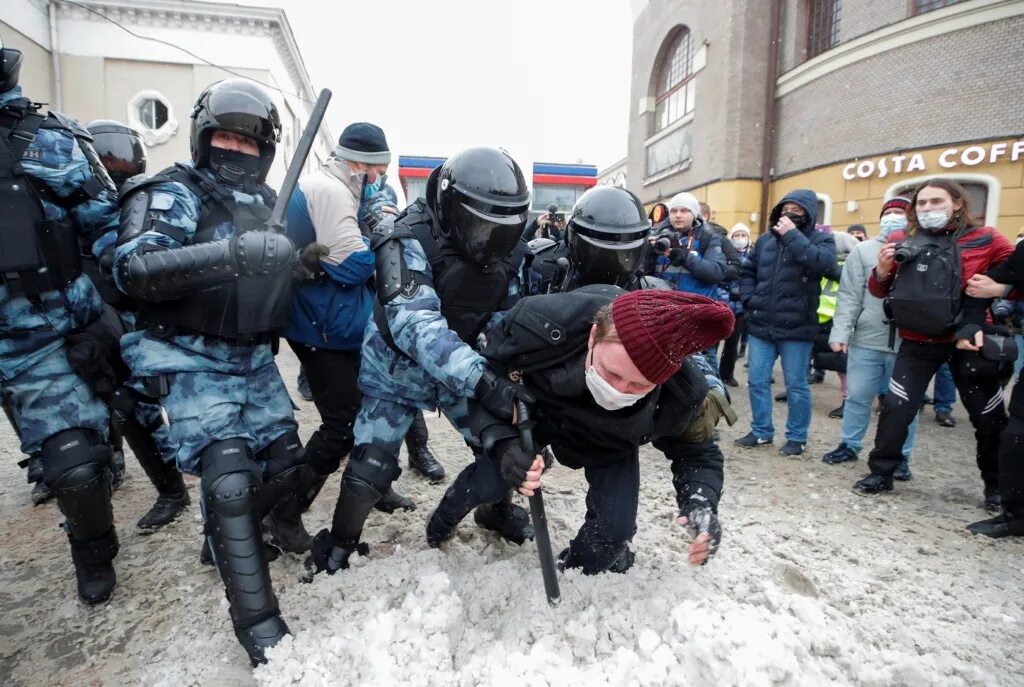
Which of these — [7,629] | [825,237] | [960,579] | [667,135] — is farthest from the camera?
[667,135]

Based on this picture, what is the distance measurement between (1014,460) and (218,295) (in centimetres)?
380

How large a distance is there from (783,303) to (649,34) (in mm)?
20029

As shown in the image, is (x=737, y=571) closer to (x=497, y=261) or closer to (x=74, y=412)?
(x=497, y=261)

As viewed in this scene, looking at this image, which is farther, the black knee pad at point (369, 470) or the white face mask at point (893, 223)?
the white face mask at point (893, 223)

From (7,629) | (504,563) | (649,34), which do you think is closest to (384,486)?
(504,563)

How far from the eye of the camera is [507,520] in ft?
9.10

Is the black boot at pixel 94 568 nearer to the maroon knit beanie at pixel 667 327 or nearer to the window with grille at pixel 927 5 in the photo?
the maroon knit beanie at pixel 667 327

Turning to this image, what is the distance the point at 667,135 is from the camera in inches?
790

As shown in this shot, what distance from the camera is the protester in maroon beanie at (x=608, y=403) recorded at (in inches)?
65.9

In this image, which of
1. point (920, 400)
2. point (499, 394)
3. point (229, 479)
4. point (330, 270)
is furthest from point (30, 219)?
point (920, 400)

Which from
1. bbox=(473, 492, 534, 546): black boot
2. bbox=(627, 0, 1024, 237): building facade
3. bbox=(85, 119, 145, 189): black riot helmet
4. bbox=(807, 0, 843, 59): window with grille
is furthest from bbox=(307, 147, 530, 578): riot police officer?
bbox=(807, 0, 843, 59): window with grille

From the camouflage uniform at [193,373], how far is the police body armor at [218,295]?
3 cm

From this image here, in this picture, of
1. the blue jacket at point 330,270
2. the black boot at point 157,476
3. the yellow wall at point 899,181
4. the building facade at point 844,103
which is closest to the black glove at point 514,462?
the blue jacket at point 330,270

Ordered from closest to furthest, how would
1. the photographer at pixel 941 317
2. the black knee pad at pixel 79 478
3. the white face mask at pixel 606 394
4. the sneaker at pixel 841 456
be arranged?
the white face mask at pixel 606 394 → the black knee pad at pixel 79 478 → the photographer at pixel 941 317 → the sneaker at pixel 841 456
